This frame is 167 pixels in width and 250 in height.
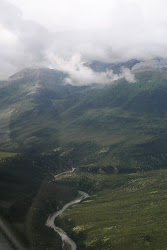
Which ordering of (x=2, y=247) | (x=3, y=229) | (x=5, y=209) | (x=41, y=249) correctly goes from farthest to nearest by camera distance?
(x=5, y=209)
(x=41, y=249)
(x=3, y=229)
(x=2, y=247)

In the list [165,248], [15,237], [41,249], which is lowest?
[165,248]

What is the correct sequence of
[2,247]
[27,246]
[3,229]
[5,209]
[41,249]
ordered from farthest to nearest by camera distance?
[5,209] < [41,249] < [27,246] < [3,229] < [2,247]

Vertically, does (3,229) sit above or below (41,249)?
above

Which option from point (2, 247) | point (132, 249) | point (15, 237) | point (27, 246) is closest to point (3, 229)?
point (15, 237)

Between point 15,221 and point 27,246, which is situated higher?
point 15,221

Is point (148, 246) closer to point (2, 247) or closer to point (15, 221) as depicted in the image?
point (15, 221)

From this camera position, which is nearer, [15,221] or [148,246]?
[15,221]

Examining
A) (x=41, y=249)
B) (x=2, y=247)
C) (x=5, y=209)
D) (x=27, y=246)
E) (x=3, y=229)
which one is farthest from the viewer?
(x=5, y=209)

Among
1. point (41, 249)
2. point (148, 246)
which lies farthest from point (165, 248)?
point (41, 249)

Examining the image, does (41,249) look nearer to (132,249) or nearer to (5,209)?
(5,209)
